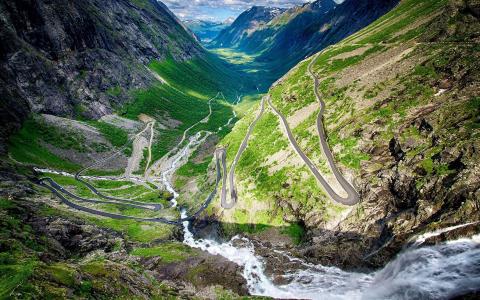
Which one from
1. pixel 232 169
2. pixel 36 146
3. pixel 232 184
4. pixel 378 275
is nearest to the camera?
pixel 378 275

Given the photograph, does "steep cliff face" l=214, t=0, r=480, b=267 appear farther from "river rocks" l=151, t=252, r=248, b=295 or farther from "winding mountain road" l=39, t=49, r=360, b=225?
"river rocks" l=151, t=252, r=248, b=295

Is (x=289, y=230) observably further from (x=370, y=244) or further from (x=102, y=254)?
(x=102, y=254)

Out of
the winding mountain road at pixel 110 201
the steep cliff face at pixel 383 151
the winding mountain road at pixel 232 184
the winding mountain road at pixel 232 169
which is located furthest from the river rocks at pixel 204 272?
the winding mountain road at pixel 110 201

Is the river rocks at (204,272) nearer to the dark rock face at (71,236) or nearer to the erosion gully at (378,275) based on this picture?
the erosion gully at (378,275)

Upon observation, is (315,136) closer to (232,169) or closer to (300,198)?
(300,198)

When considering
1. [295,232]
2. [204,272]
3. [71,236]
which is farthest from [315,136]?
[71,236]
